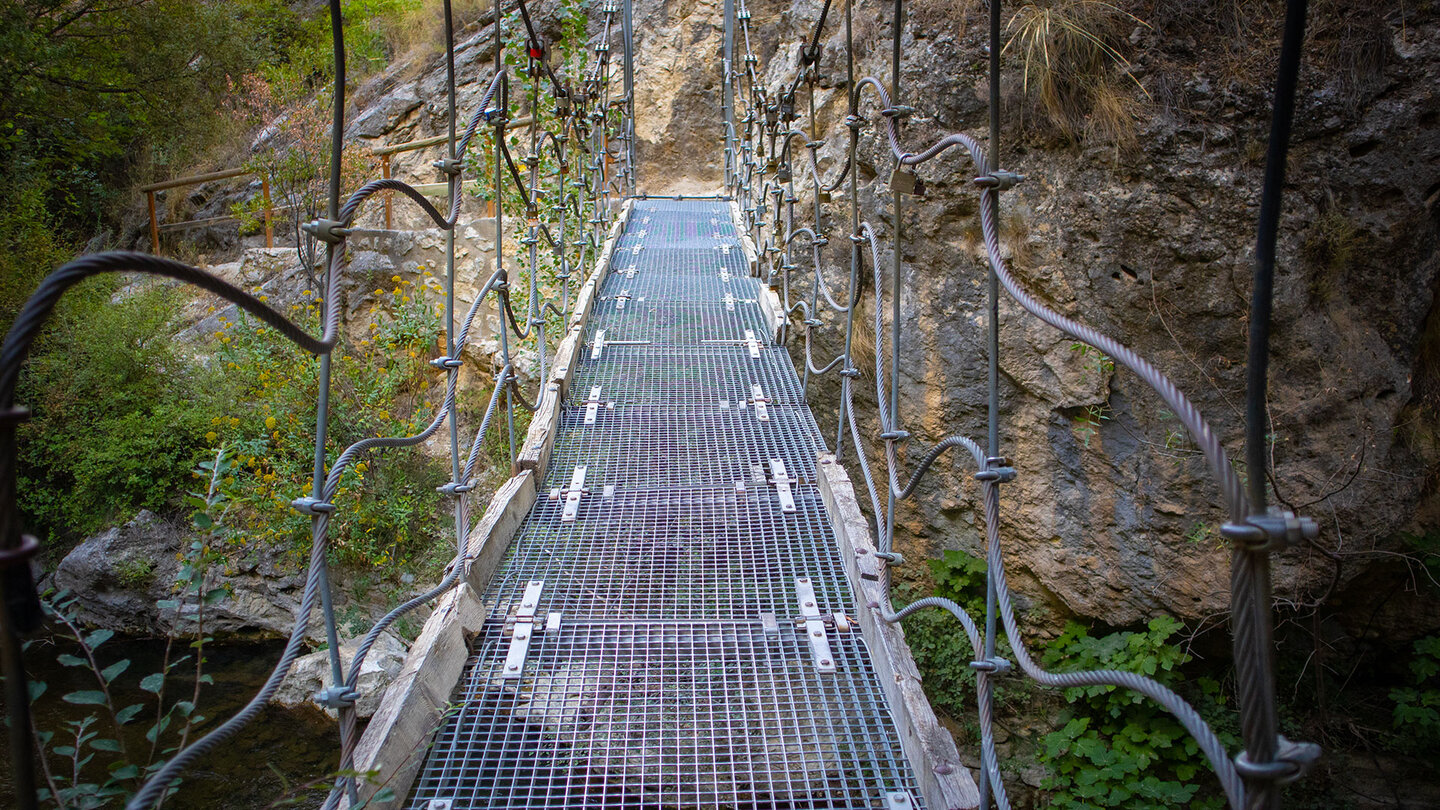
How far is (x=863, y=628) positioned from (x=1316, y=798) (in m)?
2.80

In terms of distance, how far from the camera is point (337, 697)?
1437 millimetres

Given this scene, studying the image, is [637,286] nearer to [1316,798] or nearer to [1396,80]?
[1396,80]

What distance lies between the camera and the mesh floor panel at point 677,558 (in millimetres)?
2457

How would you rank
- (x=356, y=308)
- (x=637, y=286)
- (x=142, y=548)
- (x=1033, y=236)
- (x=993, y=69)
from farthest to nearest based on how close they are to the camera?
(x=356, y=308) → (x=142, y=548) → (x=637, y=286) → (x=1033, y=236) → (x=993, y=69)

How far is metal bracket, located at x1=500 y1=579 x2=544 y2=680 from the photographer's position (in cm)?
213

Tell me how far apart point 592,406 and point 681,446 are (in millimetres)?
571

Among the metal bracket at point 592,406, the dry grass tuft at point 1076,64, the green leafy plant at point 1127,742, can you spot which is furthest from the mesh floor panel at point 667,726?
the dry grass tuft at point 1076,64

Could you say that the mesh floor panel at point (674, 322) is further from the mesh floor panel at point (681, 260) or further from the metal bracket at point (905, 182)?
the metal bracket at point (905, 182)

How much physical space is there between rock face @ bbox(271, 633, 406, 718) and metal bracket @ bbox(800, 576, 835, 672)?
3.61 metres

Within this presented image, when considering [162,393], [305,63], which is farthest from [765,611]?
[305,63]

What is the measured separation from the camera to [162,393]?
7.26 m

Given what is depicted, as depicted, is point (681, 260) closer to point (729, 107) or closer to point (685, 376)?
point (685, 376)

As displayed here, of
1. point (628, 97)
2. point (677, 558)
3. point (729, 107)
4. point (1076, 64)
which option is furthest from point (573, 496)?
point (729, 107)

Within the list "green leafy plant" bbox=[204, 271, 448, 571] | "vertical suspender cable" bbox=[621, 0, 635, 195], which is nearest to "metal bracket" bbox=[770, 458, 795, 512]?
"green leafy plant" bbox=[204, 271, 448, 571]
